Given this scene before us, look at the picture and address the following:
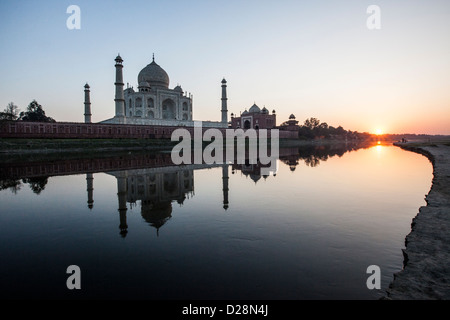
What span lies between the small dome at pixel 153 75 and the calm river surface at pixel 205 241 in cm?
4419

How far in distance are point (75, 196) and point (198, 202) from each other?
15.1 feet

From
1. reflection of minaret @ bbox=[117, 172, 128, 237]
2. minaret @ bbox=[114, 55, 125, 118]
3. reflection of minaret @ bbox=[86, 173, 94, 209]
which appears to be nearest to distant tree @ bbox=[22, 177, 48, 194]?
reflection of minaret @ bbox=[86, 173, 94, 209]

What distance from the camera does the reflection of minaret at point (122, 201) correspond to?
5.86m

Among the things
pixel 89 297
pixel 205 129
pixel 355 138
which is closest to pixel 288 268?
pixel 89 297

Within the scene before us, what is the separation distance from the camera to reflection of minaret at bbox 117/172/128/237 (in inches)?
231

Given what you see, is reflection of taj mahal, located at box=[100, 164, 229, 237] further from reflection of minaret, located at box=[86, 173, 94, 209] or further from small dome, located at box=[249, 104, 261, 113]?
small dome, located at box=[249, 104, 261, 113]

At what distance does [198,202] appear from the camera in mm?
8211

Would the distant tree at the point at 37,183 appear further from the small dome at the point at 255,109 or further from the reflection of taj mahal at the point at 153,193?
the small dome at the point at 255,109

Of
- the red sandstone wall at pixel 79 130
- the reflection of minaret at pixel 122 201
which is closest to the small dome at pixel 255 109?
the red sandstone wall at pixel 79 130

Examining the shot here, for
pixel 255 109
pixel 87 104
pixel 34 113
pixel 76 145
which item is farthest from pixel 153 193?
pixel 255 109

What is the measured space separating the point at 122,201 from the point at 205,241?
14.5ft

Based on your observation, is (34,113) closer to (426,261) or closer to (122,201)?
(122,201)

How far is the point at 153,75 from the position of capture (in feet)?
165

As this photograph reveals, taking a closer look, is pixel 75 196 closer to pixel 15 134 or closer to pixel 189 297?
pixel 189 297
